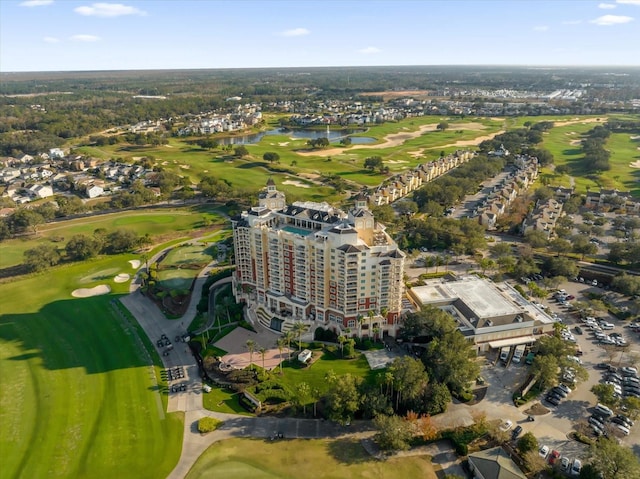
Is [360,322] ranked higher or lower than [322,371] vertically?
higher

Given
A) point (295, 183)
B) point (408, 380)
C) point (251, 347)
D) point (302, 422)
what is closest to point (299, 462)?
point (302, 422)

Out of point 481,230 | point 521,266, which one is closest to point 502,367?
point 521,266

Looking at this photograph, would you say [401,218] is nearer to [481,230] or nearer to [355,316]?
[481,230]

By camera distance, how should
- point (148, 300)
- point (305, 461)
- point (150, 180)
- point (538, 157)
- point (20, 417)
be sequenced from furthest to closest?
point (538, 157)
point (150, 180)
point (148, 300)
point (20, 417)
point (305, 461)

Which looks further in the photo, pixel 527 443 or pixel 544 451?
pixel 544 451

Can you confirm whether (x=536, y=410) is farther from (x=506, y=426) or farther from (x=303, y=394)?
(x=303, y=394)

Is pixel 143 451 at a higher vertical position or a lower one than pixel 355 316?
lower
